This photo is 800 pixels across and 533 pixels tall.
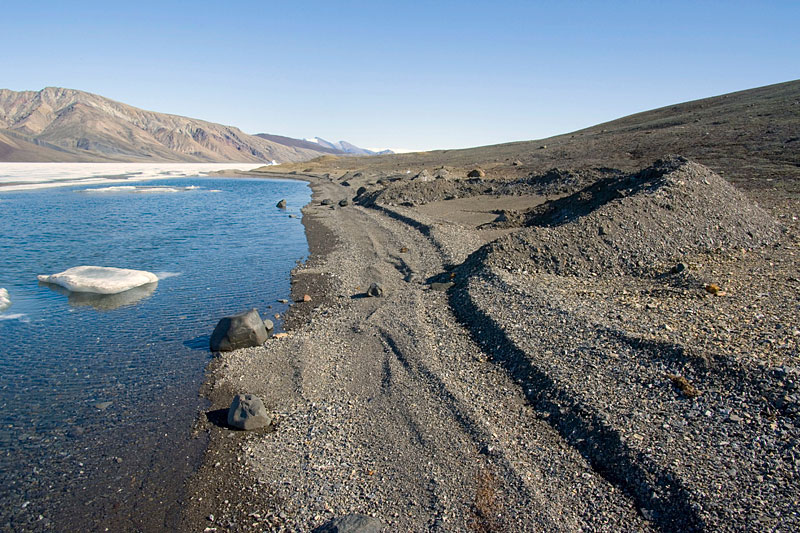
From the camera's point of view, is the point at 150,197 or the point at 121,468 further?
the point at 150,197

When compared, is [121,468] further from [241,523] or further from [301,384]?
[301,384]

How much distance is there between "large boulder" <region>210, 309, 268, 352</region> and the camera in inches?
421

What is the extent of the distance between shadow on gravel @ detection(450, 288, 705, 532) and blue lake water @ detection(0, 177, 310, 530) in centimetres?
524

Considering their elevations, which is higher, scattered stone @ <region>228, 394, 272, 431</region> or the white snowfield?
the white snowfield

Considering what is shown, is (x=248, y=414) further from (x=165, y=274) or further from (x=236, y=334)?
(x=165, y=274)

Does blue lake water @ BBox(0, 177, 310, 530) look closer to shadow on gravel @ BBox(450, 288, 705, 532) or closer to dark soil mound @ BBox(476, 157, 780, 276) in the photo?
shadow on gravel @ BBox(450, 288, 705, 532)

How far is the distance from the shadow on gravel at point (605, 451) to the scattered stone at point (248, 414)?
4222mm

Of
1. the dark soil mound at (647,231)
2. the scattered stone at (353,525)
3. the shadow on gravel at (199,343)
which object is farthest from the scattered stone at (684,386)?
the shadow on gravel at (199,343)

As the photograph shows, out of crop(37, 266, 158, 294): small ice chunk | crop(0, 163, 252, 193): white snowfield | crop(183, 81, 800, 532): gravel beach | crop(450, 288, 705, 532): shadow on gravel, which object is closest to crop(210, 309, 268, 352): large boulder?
crop(183, 81, 800, 532): gravel beach

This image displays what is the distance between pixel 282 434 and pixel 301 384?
5.12ft

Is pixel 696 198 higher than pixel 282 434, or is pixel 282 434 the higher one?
pixel 696 198

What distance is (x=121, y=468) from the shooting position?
6.84m

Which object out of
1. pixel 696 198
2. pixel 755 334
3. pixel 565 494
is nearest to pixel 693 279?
pixel 755 334

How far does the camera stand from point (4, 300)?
14328mm
